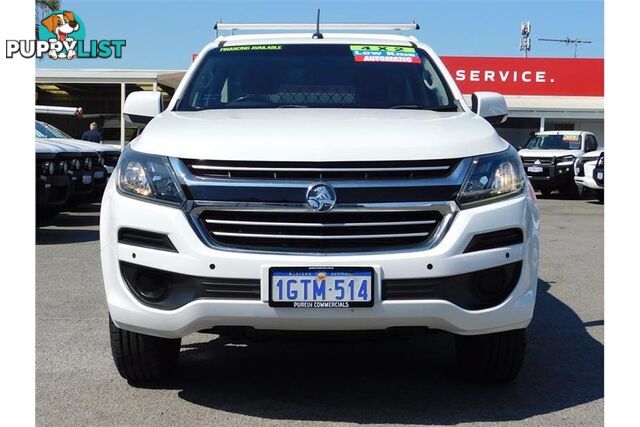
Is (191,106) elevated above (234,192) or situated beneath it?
elevated above

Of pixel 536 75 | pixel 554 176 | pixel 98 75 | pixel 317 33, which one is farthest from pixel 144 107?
pixel 536 75

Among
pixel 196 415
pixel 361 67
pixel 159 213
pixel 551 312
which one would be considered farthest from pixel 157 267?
pixel 551 312

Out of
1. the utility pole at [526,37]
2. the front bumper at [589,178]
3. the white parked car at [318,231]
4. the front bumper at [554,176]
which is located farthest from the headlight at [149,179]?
Result: the utility pole at [526,37]

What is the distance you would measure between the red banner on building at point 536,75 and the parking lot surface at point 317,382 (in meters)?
26.3

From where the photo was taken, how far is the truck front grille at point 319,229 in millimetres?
3434

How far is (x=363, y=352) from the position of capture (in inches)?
189

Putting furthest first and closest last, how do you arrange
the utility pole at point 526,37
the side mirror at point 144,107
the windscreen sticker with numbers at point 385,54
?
the utility pole at point 526,37, the windscreen sticker with numbers at point 385,54, the side mirror at point 144,107

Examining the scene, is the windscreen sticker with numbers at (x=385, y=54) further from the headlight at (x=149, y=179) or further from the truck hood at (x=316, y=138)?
the headlight at (x=149, y=179)

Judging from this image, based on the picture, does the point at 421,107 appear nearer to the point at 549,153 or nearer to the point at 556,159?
the point at 556,159

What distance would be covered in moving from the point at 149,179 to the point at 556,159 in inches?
687

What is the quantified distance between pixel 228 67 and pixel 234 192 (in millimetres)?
1814
